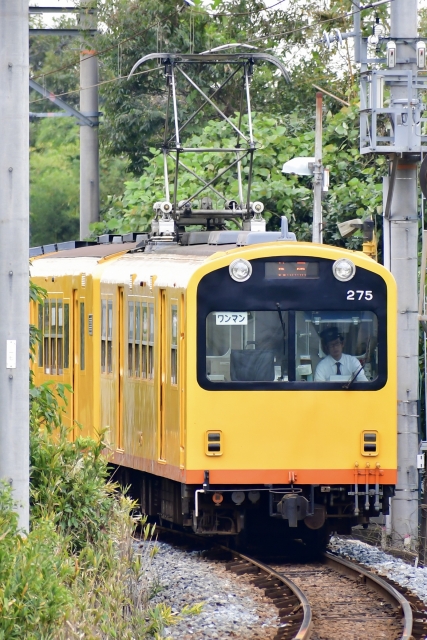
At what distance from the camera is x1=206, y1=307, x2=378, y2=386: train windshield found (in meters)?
11.5

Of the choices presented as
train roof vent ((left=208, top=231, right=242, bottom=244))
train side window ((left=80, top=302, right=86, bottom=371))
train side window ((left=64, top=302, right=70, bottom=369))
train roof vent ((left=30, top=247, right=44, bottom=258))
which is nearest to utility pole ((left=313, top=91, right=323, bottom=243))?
train side window ((left=80, top=302, right=86, bottom=371))

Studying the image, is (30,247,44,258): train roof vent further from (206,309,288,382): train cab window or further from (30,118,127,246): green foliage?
(30,118,127,246): green foliage

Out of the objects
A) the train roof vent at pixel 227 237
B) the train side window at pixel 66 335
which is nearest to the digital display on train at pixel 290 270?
the train roof vent at pixel 227 237

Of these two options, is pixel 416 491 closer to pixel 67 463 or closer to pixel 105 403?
pixel 105 403

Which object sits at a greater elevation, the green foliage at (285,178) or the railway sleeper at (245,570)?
the green foliage at (285,178)

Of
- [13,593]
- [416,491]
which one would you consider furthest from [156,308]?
[13,593]

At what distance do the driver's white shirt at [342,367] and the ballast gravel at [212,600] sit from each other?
5.74ft

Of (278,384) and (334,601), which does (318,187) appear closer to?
(278,384)

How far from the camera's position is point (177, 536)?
43.4ft

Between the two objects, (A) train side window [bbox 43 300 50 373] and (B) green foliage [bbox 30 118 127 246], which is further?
(B) green foliage [bbox 30 118 127 246]

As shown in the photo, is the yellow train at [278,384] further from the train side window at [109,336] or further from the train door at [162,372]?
the train side window at [109,336]

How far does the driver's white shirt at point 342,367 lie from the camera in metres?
11.7

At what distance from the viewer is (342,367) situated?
11672 millimetres

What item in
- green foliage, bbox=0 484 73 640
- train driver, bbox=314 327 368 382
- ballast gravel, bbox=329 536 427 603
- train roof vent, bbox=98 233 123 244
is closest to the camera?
green foliage, bbox=0 484 73 640
